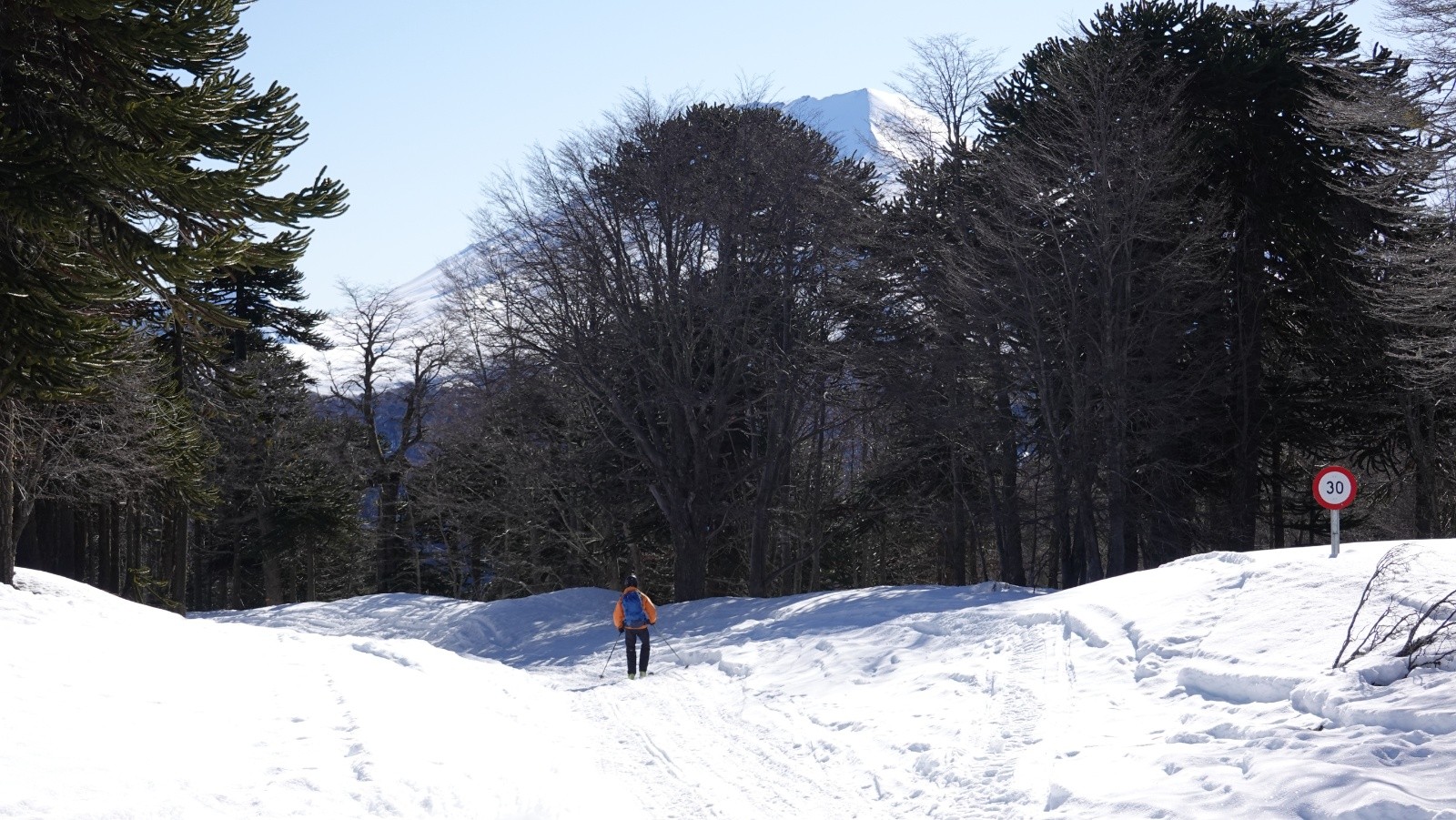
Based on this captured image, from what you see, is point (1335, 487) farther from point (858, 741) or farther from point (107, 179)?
point (107, 179)

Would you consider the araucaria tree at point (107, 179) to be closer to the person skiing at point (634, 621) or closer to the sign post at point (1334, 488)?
the person skiing at point (634, 621)

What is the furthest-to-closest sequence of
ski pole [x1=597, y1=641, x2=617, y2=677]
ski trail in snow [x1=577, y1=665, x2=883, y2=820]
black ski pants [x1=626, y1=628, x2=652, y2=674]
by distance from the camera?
ski pole [x1=597, y1=641, x2=617, y2=677] < black ski pants [x1=626, y1=628, x2=652, y2=674] < ski trail in snow [x1=577, y1=665, x2=883, y2=820]

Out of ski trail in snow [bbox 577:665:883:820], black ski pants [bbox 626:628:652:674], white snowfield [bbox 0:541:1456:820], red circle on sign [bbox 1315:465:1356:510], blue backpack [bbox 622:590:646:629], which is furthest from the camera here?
blue backpack [bbox 622:590:646:629]

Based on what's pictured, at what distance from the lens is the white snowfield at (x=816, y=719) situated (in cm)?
707

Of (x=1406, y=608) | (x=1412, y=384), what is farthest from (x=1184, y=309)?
(x=1406, y=608)

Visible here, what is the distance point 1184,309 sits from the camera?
2289 cm

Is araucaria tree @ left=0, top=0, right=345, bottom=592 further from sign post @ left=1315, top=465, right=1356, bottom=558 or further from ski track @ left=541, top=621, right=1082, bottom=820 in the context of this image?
sign post @ left=1315, top=465, right=1356, bottom=558

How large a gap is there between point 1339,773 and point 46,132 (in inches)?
446

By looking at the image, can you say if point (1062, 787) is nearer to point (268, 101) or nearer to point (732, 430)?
point (268, 101)

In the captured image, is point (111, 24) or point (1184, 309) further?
point (1184, 309)

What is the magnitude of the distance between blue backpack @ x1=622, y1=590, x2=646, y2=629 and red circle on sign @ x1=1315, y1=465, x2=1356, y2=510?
8.66 metres

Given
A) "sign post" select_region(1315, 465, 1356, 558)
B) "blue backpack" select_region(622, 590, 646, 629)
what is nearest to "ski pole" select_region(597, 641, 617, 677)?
"blue backpack" select_region(622, 590, 646, 629)

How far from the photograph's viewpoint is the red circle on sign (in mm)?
11367

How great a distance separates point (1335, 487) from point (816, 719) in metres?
5.72
